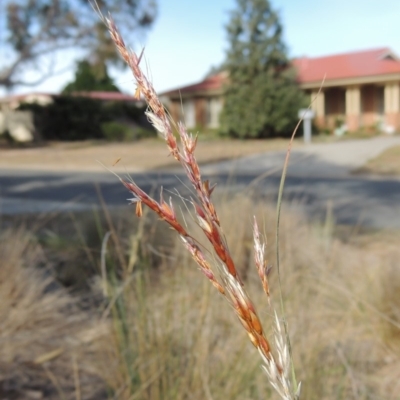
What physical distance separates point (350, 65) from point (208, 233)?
33.7 meters

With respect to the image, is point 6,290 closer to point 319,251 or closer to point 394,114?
point 319,251

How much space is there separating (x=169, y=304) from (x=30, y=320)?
113cm

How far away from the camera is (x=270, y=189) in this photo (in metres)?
8.13

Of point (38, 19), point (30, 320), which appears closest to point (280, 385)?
point (30, 320)

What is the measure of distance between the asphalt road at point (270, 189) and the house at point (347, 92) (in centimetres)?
1240

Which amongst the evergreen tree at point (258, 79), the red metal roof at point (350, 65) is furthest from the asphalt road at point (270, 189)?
the red metal roof at point (350, 65)

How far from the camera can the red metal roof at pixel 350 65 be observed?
3119 cm

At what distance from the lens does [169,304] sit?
302 centimetres

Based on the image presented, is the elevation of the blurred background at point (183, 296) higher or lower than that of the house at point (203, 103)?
higher

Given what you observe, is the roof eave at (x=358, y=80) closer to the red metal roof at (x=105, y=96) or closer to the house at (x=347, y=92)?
the house at (x=347, y=92)

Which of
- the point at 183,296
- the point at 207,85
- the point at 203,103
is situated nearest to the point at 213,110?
the point at 203,103

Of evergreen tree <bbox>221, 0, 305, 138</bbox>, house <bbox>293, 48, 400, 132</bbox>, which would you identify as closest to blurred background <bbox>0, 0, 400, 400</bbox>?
evergreen tree <bbox>221, 0, 305, 138</bbox>

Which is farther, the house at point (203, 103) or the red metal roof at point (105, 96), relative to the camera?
the red metal roof at point (105, 96)

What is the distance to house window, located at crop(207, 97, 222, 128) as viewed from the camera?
3624cm
